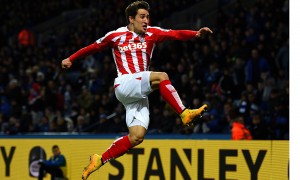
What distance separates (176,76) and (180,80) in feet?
0.55

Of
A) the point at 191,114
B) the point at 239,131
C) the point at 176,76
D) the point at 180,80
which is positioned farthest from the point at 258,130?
the point at 191,114

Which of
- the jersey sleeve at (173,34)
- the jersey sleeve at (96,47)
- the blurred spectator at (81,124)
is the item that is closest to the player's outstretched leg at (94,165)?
the jersey sleeve at (96,47)

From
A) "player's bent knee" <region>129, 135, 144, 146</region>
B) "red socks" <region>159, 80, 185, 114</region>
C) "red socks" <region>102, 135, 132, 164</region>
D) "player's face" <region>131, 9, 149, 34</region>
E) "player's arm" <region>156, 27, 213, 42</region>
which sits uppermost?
"player's face" <region>131, 9, 149, 34</region>

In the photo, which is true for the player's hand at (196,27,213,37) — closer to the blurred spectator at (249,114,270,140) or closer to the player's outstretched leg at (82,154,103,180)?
the player's outstretched leg at (82,154,103,180)

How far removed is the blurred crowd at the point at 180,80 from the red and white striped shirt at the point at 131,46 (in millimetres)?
4801

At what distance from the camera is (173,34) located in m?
6.50

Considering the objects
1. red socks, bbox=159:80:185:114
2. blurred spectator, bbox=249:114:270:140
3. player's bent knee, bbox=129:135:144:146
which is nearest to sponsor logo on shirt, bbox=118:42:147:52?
red socks, bbox=159:80:185:114

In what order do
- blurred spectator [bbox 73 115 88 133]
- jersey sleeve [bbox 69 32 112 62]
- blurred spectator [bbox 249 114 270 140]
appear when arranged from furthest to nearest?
blurred spectator [bbox 73 115 88 133] → blurred spectator [bbox 249 114 270 140] → jersey sleeve [bbox 69 32 112 62]

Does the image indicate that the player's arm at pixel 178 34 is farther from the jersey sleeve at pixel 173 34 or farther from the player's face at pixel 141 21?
the player's face at pixel 141 21

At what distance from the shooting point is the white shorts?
20.9 ft

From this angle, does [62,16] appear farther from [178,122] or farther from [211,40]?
[178,122]

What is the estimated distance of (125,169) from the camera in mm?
9688

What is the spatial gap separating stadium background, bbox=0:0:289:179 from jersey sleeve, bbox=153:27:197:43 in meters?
2.48
